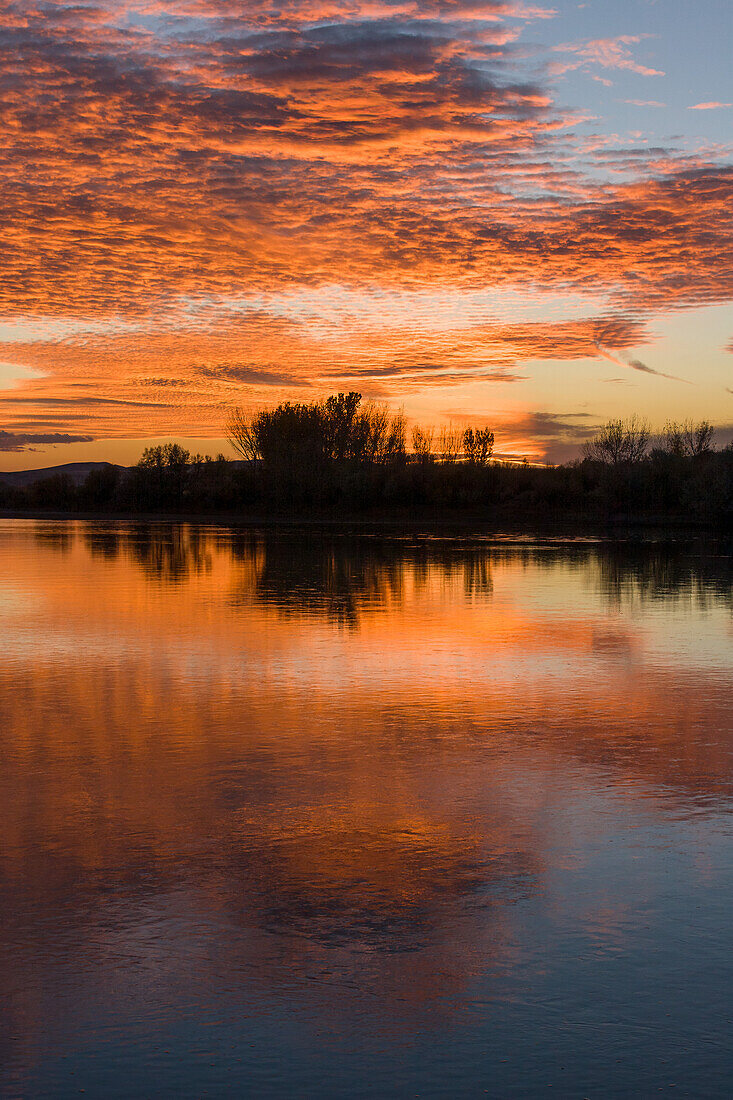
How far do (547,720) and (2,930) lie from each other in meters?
5.45

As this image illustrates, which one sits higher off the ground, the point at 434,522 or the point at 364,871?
the point at 434,522

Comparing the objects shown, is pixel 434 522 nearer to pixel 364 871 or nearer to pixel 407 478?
pixel 407 478

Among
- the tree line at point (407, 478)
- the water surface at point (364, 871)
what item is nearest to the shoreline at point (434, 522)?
the tree line at point (407, 478)

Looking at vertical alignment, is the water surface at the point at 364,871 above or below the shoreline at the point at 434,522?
below

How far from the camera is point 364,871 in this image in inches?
212

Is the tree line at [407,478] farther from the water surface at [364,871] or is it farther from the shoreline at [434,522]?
the water surface at [364,871]

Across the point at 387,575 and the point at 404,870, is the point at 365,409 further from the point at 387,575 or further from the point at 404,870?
the point at 404,870

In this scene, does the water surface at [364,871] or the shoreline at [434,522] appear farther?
the shoreline at [434,522]

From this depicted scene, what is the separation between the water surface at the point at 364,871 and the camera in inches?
146

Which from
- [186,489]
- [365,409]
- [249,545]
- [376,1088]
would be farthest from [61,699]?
[186,489]

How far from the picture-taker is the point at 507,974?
4.27 m

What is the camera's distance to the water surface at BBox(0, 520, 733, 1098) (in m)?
3.72

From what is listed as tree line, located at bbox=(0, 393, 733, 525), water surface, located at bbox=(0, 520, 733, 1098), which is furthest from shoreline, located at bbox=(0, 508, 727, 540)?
water surface, located at bbox=(0, 520, 733, 1098)

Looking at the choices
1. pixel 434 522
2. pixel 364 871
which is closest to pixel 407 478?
pixel 434 522
